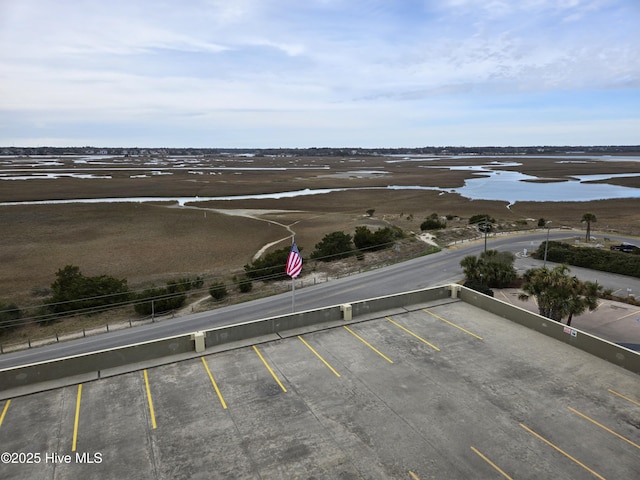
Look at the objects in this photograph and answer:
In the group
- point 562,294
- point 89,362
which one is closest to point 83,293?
point 89,362

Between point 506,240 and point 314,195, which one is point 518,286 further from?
point 314,195

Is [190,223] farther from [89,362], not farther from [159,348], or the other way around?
[89,362]

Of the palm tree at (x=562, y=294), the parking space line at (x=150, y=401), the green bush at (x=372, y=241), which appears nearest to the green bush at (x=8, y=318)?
the parking space line at (x=150, y=401)

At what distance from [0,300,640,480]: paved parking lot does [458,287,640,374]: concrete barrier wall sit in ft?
1.78

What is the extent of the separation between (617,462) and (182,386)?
49.6ft

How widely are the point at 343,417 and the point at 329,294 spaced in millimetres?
26364

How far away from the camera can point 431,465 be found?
42.7 ft

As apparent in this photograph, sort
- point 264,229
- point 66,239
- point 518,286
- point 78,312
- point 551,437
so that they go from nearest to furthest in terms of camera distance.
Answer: point 551,437 → point 78,312 → point 518,286 → point 66,239 → point 264,229

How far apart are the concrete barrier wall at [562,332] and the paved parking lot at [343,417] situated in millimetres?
541

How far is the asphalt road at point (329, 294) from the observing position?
101 feet

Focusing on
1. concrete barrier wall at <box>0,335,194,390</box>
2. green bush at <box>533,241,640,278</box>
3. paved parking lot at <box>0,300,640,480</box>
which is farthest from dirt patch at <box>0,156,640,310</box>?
paved parking lot at <box>0,300,640,480</box>

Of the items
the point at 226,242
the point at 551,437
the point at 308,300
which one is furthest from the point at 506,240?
the point at 551,437

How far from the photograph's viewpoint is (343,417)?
50.0ft

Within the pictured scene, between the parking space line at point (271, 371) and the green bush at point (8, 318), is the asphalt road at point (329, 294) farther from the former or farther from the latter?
the parking space line at point (271, 371)
